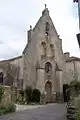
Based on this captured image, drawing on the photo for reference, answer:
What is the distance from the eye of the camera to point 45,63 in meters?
42.2

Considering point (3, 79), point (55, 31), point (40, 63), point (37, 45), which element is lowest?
point (3, 79)

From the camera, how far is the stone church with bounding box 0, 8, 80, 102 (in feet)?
131

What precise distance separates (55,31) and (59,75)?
783cm

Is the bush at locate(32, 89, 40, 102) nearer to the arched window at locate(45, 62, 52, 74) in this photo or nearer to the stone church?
the stone church

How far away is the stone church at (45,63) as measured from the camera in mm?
39938

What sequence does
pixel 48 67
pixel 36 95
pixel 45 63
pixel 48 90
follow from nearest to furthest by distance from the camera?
pixel 36 95
pixel 45 63
pixel 48 90
pixel 48 67

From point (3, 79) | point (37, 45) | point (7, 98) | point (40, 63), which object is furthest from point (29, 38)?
point (7, 98)

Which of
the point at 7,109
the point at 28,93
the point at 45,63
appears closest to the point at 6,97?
the point at 7,109

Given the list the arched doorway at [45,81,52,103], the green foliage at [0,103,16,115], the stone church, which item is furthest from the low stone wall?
the arched doorway at [45,81,52,103]

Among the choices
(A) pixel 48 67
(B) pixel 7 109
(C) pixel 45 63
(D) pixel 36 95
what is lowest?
(B) pixel 7 109

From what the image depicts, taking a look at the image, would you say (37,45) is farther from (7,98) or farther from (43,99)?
(7,98)

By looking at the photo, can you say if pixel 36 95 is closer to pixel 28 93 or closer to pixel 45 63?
pixel 28 93

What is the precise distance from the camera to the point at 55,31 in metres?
45.0

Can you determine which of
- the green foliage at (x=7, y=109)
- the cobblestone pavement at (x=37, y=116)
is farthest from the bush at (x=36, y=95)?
the cobblestone pavement at (x=37, y=116)
